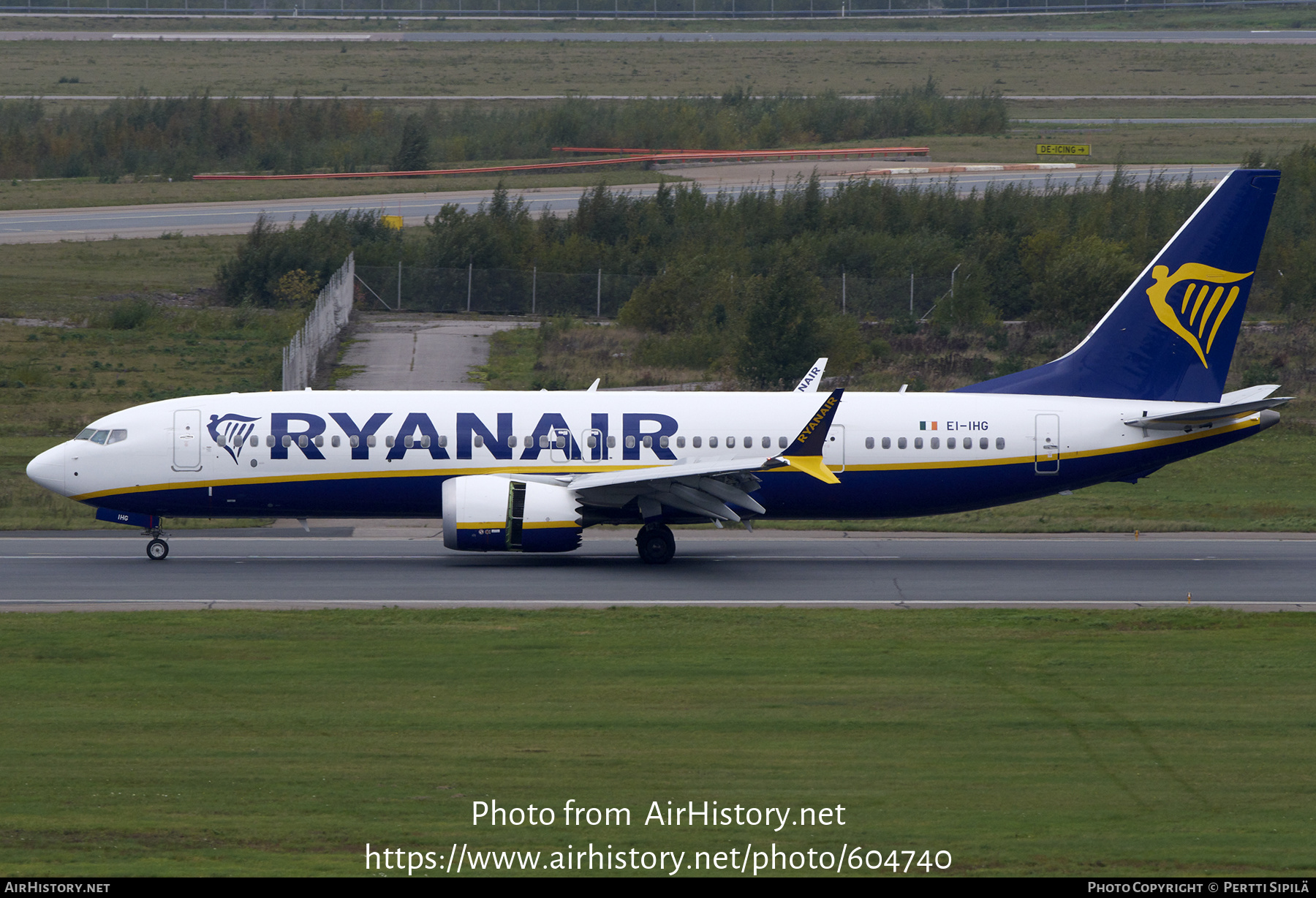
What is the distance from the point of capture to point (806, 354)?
52406mm

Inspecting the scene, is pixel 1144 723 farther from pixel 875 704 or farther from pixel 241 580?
pixel 241 580

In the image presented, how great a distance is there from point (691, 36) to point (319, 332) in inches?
4415

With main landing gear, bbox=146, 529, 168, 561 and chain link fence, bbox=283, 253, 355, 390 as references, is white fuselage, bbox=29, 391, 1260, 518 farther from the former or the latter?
chain link fence, bbox=283, 253, 355, 390

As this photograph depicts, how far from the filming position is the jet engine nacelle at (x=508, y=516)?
2995 cm

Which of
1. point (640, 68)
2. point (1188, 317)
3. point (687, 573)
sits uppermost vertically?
point (640, 68)

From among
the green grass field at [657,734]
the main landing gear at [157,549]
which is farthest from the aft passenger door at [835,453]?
the main landing gear at [157,549]

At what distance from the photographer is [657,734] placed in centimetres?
1834

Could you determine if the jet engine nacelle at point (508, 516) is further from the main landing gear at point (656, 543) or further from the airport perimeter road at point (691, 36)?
the airport perimeter road at point (691, 36)

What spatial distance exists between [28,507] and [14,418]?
11276mm

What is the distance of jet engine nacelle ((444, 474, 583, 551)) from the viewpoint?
2995 cm

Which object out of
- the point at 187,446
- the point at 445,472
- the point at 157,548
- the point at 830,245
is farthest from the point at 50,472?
the point at 830,245

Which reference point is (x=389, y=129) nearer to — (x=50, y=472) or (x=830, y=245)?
(x=830, y=245)

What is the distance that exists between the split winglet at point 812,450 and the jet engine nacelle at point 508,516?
4.72m

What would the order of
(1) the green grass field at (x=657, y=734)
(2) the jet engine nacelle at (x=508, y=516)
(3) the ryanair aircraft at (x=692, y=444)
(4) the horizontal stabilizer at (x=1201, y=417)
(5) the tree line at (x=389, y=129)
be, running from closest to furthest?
1. (1) the green grass field at (x=657, y=734)
2. (2) the jet engine nacelle at (x=508, y=516)
3. (4) the horizontal stabilizer at (x=1201, y=417)
4. (3) the ryanair aircraft at (x=692, y=444)
5. (5) the tree line at (x=389, y=129)
